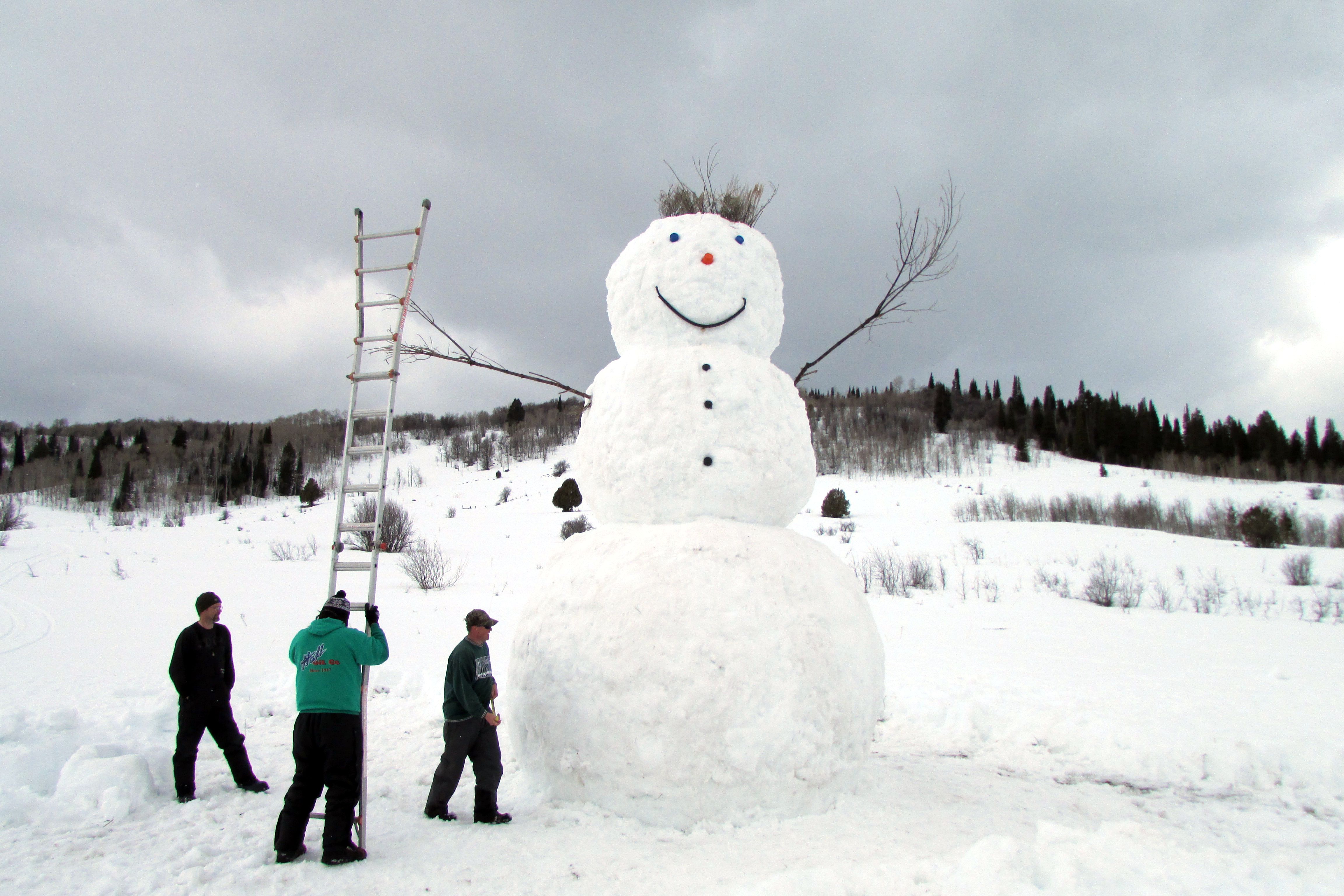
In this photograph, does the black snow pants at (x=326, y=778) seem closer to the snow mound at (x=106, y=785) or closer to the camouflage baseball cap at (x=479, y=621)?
the camouflage baseball cap at (x=479, y=621)

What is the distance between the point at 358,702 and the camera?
351cm

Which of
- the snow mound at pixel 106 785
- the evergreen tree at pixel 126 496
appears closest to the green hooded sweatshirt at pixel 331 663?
the snow mound at pixel 106 785

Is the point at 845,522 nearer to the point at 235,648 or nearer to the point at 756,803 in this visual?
the point at 235,648

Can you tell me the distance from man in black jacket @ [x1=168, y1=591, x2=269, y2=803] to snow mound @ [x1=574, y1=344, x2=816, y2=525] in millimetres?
2736

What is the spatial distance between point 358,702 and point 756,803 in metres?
2.19

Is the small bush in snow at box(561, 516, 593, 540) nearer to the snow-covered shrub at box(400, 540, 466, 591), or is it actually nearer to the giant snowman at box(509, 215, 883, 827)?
the snow-covered shrub at box(400, 540, 466, 591)

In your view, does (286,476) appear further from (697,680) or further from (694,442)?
(697,680)

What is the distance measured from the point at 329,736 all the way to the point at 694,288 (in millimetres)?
3296

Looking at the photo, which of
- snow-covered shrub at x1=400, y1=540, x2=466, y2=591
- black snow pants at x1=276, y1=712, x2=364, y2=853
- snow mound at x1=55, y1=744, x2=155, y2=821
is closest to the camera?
black snow pants at x1=276, y1=712, x2=364, y2=853

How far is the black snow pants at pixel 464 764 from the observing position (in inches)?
148

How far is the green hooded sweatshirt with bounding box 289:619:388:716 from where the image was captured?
340 centimetres

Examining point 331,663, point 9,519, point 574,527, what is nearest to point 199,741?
point 331,663

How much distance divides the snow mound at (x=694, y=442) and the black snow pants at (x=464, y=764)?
1.51 meters

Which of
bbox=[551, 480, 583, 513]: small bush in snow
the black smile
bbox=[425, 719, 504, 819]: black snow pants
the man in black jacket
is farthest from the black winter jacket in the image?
bbox=[551, 480, 583, 513]: small bush in snow
